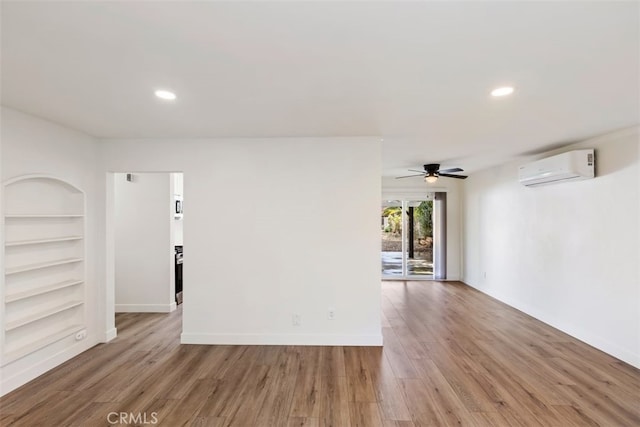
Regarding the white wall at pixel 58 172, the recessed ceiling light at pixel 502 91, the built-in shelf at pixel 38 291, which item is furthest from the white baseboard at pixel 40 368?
the recessed ceiling light at pixel 502 91

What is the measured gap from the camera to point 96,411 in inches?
91.7

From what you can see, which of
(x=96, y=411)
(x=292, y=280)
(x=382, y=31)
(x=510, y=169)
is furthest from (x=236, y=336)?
(x=510, y=169)

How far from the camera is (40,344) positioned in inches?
113

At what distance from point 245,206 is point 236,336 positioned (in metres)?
1.57

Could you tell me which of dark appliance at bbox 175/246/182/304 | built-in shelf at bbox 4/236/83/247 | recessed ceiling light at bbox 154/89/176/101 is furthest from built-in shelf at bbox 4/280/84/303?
recessed ceiling light at bbox 154/89/176/101

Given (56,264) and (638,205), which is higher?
(638,205)

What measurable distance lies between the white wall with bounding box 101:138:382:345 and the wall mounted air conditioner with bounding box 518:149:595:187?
2.29 meters

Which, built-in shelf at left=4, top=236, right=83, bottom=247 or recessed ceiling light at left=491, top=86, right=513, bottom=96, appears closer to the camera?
recessed ceiling light at left=491, top=86, right=513, bottom=96

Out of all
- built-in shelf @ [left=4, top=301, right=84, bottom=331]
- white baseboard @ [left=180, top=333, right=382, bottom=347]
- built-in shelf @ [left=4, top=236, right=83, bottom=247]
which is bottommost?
white baseboard @ [left=180, top=333, right=382, bottom=347]

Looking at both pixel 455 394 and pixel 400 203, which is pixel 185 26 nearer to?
pixel 455 394

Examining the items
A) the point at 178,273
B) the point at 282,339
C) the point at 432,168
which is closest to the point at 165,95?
the point at 282,339

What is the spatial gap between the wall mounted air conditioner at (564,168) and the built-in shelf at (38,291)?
5862mm

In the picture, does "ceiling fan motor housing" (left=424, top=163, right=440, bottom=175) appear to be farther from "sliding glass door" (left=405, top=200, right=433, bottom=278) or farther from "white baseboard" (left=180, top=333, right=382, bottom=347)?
"white baseboard" (left=180, top=333, right=382, bottom=347)

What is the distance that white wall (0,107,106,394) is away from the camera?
2.63 m
